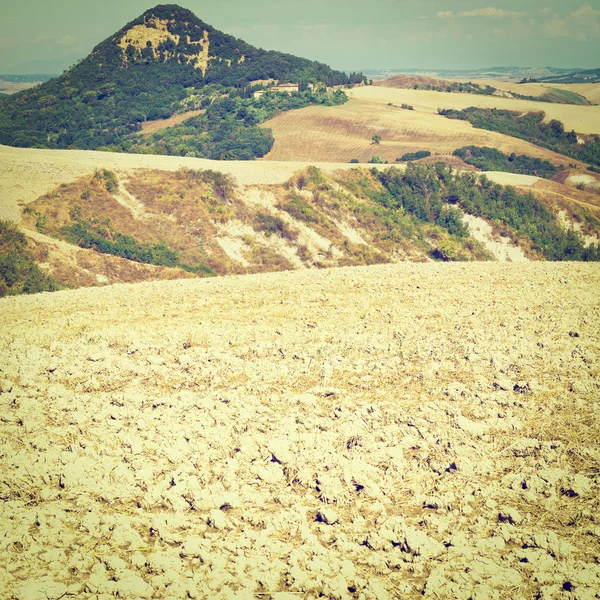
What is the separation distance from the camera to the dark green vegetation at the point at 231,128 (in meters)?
94.0

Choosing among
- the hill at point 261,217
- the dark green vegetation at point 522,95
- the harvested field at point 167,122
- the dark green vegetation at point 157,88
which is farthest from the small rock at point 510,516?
A: the dark green vegetation at point 522,95

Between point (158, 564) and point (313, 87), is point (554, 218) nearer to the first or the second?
point (158, 564)

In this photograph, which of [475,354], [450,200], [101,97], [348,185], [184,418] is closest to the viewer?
[184,418]

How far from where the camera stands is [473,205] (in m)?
57.9

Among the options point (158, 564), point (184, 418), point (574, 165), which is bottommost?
point (158, 564)

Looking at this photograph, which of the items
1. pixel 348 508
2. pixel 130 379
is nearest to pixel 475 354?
pixel 348 508

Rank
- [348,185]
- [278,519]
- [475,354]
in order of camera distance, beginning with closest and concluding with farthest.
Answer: [278,519] → [475,354] → [348,185]

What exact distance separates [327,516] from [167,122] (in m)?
123

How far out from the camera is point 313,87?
12862 cm

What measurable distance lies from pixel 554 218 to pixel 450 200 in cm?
1182

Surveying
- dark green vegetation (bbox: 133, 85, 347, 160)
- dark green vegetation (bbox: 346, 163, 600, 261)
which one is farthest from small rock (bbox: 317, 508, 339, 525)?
dark green vegetation (bbox: 133, 85, 347, 160)

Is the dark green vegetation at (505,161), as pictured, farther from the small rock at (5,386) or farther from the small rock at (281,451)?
the small rock at (5,386)

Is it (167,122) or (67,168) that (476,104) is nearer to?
(167,122)

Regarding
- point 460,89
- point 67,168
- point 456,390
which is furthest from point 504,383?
point 460,89
